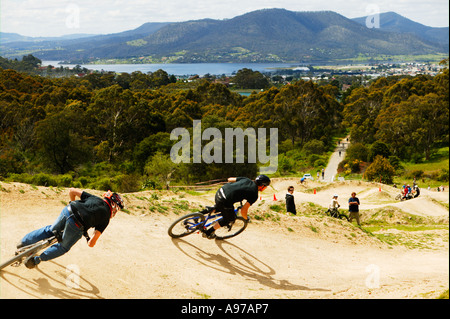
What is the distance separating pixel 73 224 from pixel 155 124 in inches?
1859

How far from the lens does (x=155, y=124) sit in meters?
52.2

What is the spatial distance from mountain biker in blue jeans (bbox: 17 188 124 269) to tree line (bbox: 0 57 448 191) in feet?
60.2

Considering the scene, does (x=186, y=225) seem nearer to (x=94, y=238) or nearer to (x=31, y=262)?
(x=94, y=238)

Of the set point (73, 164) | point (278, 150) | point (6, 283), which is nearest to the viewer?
point (6, 283)

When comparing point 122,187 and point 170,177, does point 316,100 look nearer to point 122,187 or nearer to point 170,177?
point 170,177

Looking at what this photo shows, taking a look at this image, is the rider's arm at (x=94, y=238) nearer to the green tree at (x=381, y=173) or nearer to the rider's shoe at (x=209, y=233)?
the rider's shoe at (x=209, y=233)

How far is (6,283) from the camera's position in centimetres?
563

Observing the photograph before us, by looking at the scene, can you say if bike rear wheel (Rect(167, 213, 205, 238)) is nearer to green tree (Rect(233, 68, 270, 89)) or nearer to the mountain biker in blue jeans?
the mountain biker in blue jeans

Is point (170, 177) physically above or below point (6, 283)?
below

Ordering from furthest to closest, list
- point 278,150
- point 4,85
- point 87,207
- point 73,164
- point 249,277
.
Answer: point 278,150, point 4,85, point 73,164, point 249,277, point 87,207
